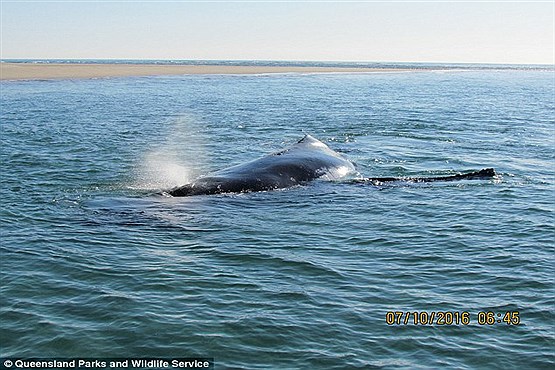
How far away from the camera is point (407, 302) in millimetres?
9680

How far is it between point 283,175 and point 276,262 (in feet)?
19.6

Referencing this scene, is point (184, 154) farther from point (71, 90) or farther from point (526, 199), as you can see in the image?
point (71, 90)

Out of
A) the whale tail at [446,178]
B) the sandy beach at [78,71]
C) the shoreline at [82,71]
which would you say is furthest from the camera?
the sandy beach at [78,71]

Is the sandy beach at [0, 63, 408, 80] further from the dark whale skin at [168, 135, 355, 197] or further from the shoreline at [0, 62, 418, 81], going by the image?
the dark whale skin at [168, 135, 355, 197]

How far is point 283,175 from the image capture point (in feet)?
56.2

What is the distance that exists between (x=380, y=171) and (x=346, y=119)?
16.3m

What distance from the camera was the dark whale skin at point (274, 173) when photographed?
628 inches

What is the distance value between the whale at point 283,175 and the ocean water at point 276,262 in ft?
1.27

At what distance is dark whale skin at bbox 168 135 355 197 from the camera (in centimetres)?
1596
